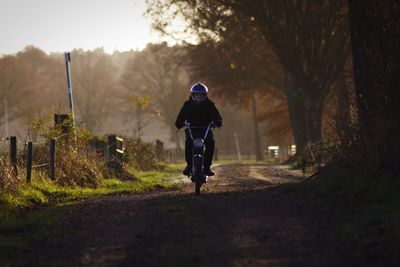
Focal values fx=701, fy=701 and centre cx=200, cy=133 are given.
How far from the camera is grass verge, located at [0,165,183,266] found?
332 inches

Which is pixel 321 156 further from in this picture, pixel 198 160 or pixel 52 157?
pixel 52 157

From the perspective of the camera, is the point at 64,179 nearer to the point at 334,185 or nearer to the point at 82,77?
the point at 334,185

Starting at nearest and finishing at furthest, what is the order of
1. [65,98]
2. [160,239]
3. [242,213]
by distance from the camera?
[160,239]
[242,213]
[65,98]

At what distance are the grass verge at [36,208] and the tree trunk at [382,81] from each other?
525cm

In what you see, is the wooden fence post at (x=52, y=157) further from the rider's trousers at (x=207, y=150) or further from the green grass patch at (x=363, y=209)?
the green grass patch at (x=363, y=209)

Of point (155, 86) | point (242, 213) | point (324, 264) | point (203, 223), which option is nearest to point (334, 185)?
point (242, 213)

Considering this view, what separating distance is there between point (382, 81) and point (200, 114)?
3568mm

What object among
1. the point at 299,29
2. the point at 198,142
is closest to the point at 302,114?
the point at 299,29

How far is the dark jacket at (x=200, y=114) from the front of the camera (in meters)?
13.1

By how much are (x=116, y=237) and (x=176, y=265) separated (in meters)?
2.02

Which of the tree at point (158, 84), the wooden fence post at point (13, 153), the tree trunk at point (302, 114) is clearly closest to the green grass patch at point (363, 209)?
the wooden fence post at point (13, 153)

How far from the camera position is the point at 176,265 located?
6.31 meters

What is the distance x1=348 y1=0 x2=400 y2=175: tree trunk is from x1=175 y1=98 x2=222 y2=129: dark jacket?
109 inches

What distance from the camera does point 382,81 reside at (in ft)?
36.3
